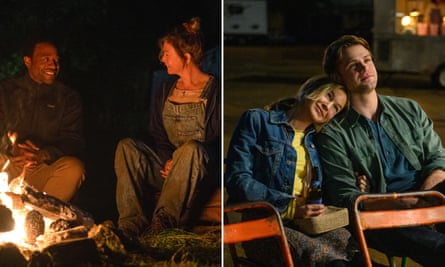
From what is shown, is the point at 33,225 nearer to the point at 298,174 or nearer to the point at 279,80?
the point at 298,174

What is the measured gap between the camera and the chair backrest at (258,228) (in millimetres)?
4734

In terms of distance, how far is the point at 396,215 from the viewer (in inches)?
192

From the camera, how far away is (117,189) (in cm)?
485

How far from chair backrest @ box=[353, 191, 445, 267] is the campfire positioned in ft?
→ 4.80

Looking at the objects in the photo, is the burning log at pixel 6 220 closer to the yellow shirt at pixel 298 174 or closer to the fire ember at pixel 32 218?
the fire ember at pixel 32 218

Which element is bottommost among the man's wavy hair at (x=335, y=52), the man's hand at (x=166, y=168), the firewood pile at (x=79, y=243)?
the firewood pile at (x=79, y=243)

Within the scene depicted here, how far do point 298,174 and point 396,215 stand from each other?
1.89ft

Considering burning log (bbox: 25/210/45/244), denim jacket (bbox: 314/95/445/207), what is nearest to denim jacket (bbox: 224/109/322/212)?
denim jacket (bbox: 314/95/445/207)

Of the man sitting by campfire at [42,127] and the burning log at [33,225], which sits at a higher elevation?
the man sitting by campfire at [42,127]

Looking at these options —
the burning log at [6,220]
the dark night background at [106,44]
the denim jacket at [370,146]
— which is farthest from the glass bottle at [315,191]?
the burning log at [6,220]

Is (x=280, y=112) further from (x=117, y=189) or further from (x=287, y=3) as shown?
(x=117, y=189)

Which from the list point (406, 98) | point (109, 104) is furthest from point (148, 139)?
point (406, 98)

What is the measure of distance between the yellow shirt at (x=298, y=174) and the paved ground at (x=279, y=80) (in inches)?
12.8

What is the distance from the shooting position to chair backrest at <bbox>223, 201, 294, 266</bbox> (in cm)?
473
